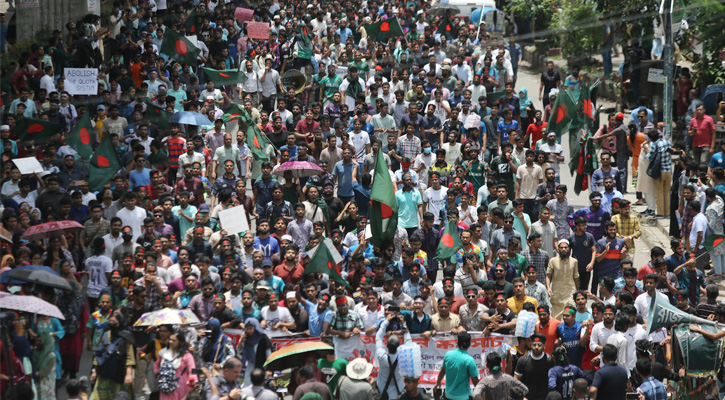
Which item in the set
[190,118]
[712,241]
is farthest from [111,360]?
[712,241]

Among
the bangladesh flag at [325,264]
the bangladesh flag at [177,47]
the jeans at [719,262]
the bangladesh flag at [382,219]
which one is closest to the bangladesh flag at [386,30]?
the bangladesh flag at [177,47]

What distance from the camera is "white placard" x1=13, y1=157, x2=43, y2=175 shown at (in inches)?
666

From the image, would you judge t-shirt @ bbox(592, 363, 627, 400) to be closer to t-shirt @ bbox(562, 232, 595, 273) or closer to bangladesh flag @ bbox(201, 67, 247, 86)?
t-shirt @ bbox(562, 232, 595, 273)

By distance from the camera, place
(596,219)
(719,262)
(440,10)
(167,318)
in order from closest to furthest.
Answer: (167,318)
(596,219)
(719,262)
(440,10)

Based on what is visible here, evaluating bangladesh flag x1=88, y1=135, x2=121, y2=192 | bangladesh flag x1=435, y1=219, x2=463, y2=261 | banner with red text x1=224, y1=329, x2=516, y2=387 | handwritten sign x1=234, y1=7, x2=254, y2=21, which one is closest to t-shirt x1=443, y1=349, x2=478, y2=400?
banner with red text x1=224, y1=329, x2=516, y2=387

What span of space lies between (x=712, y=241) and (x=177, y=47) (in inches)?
454

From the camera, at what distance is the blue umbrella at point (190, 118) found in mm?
19337

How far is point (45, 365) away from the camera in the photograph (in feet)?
42.6

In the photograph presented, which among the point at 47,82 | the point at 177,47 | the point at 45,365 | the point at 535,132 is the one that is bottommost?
the point at 45,365

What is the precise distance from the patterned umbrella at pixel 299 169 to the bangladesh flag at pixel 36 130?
368cm

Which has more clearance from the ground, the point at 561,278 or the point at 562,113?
the point at 562,113

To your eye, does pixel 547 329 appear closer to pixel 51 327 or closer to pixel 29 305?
pixel 51 327

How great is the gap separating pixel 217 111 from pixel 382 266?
7.25 metres

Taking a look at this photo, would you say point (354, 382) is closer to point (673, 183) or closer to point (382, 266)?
point (382, 266)
